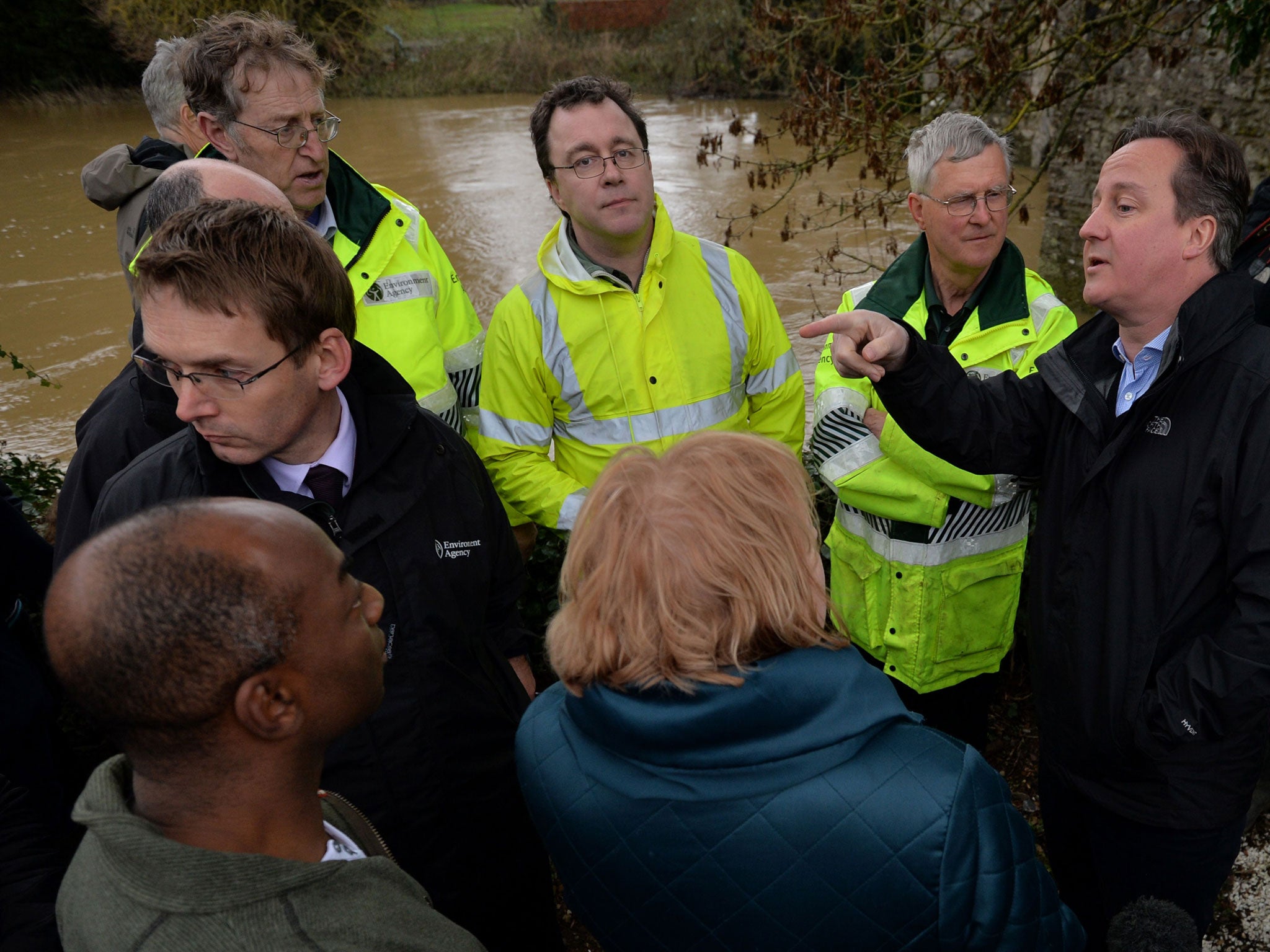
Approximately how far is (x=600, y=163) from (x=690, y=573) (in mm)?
1769

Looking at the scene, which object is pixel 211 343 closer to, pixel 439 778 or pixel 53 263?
pixel 439 778

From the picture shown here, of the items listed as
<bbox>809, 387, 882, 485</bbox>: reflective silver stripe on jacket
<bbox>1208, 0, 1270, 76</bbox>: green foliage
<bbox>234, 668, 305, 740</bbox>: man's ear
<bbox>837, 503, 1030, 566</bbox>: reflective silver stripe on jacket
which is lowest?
<bbox>837, 503, 1030, 566</bbox>: reflective silver stripe on jacket

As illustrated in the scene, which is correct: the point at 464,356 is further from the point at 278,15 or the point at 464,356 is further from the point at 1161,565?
the point at 278,15

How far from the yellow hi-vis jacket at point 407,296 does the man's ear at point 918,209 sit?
54.8 inches

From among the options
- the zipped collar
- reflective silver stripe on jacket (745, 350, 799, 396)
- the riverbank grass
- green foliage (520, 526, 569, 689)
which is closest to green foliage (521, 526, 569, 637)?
green foliage (520, 526, 569, 689)

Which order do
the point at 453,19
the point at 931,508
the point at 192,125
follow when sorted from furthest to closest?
1. the point at 453,19
2. the point at 192,125
3. the point at 931,508

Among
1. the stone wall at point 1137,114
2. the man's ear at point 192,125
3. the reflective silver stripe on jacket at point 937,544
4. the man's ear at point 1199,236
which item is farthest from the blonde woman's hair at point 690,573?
the stone wall at point 1137,114

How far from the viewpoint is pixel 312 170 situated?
288cm

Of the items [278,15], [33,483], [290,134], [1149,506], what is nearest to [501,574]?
[1149,506]

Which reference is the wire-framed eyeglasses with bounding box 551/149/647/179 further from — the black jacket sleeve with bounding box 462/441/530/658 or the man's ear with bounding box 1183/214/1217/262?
the man's ear with bounding box 1183/214/1217/262

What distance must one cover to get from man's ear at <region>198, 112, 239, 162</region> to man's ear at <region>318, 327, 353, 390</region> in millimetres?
1284

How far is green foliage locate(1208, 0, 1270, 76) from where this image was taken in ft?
14.7

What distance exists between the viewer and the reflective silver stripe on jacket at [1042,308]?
2.69 metres

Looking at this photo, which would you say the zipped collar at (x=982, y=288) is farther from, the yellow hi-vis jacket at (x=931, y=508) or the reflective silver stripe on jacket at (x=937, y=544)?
the reflective silver stripe on jacket at (x=937, y=544)
